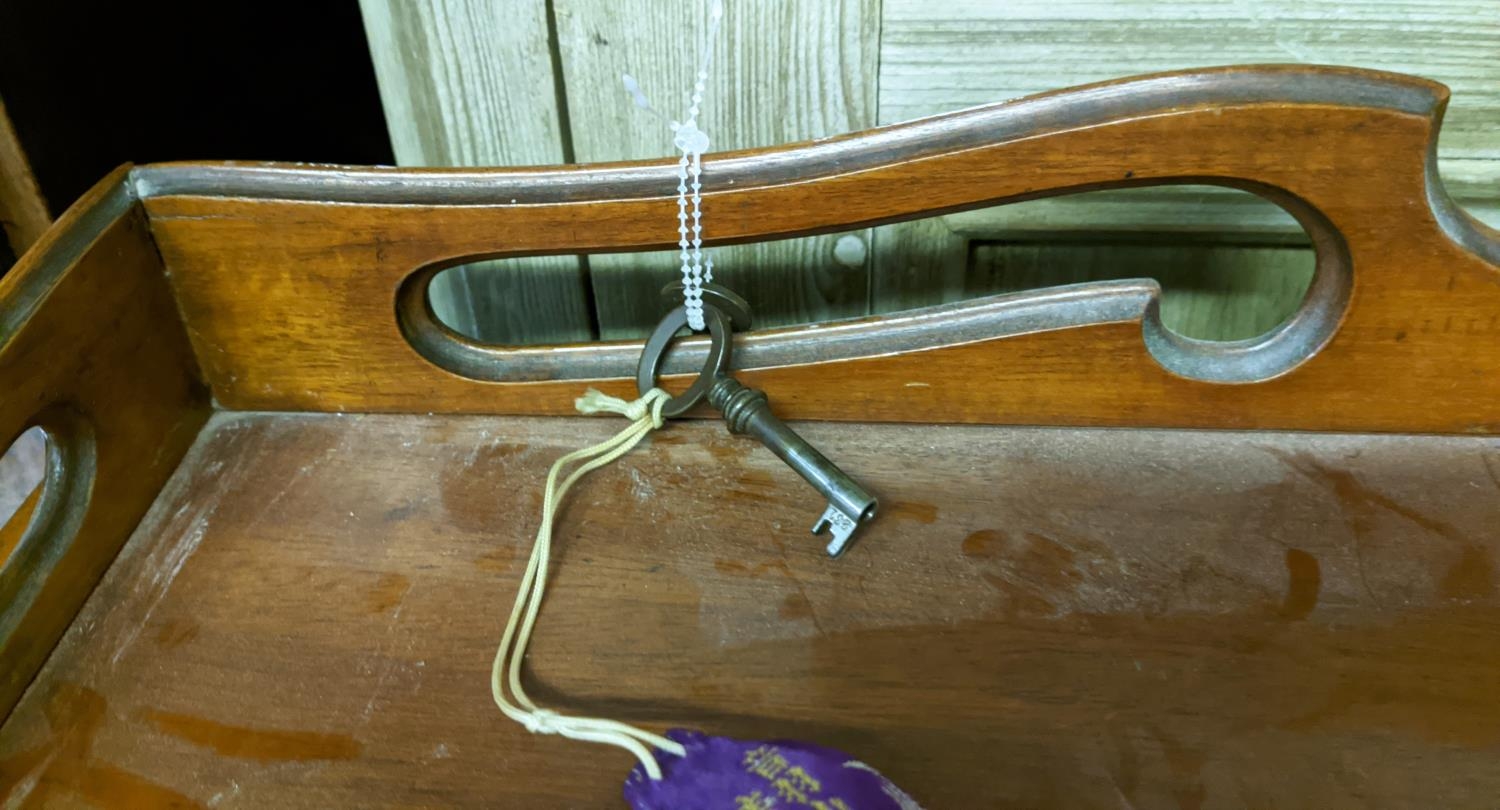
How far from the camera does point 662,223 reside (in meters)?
0.53

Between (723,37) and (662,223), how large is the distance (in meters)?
0.16

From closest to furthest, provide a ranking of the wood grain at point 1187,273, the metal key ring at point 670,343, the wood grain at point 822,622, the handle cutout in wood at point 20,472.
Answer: the wood grain at point 822,622, the metal key ring at point 670,343, the wood grain at point 1187,273, the handle cutout in wood at point 20,472

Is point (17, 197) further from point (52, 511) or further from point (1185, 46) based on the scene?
point (1185, 46)

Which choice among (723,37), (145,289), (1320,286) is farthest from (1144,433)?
(145,289)

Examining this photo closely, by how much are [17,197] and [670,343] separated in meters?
0.43

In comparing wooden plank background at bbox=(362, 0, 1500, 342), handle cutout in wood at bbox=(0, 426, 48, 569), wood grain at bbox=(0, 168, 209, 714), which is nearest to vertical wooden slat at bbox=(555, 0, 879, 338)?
wooden plank background at bbox=(362, 0, 1500, 342)

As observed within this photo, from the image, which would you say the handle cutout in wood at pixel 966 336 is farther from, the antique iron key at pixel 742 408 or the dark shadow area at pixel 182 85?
the dark shadow area at pixel 182 85

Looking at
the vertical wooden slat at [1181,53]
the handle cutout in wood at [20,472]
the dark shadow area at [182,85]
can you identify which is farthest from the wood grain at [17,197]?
the vertical wooden slat at [1181,53]

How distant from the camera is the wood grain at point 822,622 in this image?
1.40 ft

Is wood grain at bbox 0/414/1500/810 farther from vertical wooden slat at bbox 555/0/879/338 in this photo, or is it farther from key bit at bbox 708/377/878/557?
vertical wooden slat at bbox 555/0/879/338

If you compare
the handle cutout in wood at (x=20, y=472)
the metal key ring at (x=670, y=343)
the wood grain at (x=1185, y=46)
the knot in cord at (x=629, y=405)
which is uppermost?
the wood grain at (x=1185, y=46)

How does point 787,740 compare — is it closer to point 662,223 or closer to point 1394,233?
point 662,223

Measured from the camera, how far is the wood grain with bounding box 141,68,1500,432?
476 mm

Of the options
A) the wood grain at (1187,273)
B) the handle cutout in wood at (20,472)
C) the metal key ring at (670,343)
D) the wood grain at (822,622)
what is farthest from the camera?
the handle cutout in wood at (20,472)
